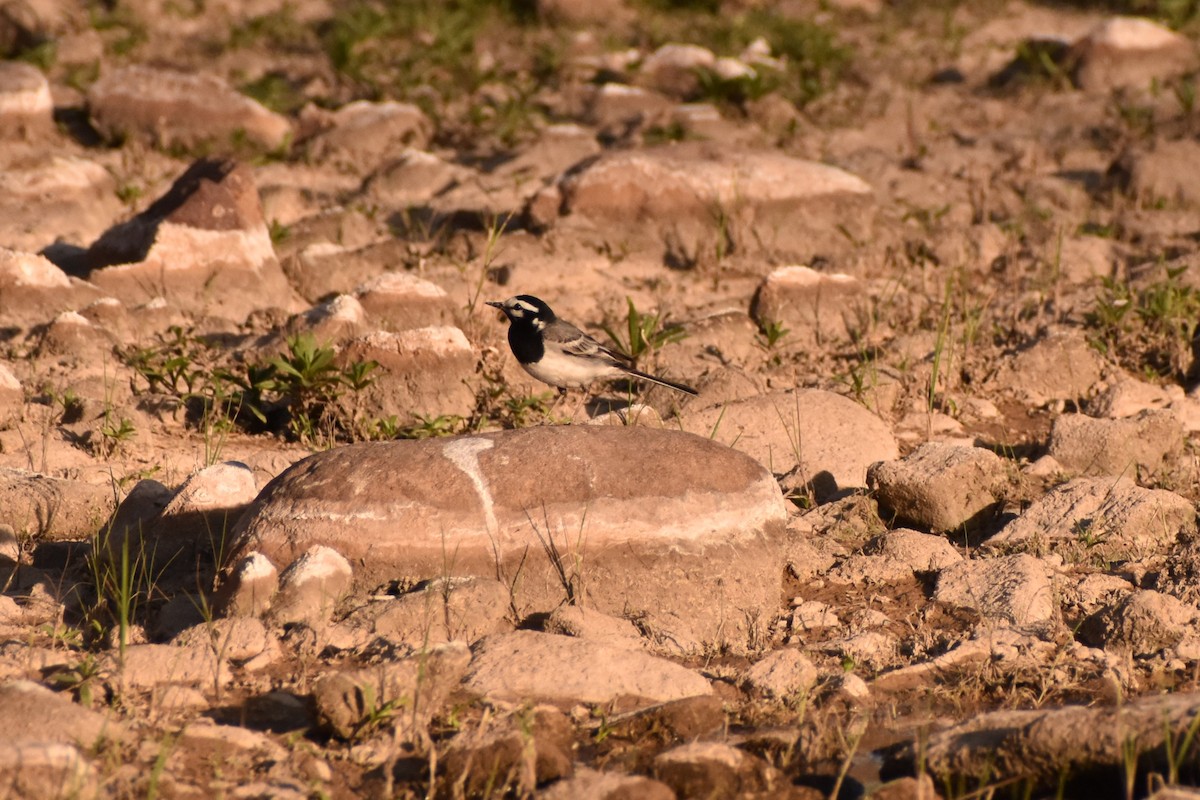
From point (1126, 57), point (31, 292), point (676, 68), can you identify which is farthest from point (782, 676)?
point (1126, 57)

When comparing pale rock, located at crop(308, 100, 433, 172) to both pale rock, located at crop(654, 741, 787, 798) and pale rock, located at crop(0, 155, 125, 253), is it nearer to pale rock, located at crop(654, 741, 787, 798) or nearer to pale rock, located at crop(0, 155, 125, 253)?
pale rock, located at crop(0, 155, 125, 253)

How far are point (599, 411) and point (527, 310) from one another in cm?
58

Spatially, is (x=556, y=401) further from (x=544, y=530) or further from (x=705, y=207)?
(x=544, y=530)

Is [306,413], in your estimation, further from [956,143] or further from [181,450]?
[956,143]

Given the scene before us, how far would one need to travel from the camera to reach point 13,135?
9.21 metres

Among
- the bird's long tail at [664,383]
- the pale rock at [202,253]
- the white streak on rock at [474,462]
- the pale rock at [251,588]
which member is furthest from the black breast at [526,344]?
the pale rock at [251,588]

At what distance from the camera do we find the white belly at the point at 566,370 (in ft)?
20.5

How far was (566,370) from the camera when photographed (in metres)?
6.26

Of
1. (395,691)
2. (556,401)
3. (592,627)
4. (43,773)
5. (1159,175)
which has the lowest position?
(556,401)

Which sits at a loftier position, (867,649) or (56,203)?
(867,649)

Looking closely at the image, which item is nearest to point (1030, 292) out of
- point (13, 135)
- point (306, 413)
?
point (306, 413)

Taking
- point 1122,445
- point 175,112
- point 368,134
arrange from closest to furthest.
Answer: point 1122,445 → point 175,112 → point 368,134

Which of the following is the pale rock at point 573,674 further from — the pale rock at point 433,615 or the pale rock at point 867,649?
the pale rock at point 867,649

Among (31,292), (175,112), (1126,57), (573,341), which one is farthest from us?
(1126,57)
